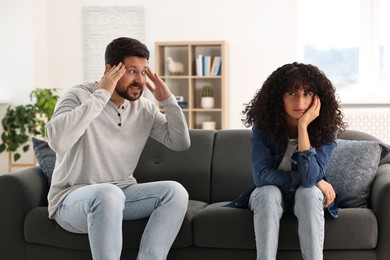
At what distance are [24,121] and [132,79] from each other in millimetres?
4182

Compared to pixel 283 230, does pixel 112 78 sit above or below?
above

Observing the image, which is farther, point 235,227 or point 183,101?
point 183,101

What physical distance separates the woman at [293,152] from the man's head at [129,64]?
0.53m

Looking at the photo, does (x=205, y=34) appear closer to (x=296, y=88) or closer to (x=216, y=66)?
(x=216, y=66)

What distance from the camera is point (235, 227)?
3.06 meters

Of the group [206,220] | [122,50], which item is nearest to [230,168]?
[206,220]

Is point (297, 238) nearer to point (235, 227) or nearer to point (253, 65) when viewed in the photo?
point (235, 227)

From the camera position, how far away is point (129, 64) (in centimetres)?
312

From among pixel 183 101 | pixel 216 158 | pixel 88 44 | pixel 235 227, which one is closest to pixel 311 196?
pixel 235 227

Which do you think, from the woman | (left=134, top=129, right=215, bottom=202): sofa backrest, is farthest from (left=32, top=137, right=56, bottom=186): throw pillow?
the woman

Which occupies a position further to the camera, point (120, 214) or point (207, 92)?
point (207, 92)

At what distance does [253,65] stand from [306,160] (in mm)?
4657

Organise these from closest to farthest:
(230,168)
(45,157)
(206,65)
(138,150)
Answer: (138,150) → (45,157) → (230,168) → (206,65)

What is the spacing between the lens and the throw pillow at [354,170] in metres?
3.23
